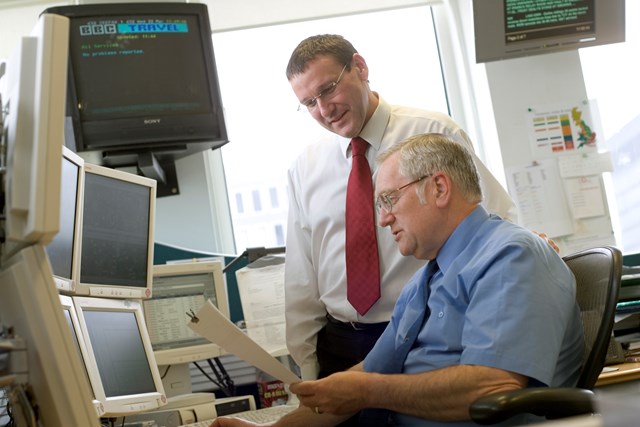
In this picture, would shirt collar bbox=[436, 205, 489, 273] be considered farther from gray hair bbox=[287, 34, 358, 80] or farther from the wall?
the wall

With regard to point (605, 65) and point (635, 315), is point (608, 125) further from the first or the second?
point (635, 315)

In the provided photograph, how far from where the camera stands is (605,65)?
4277 millimetres

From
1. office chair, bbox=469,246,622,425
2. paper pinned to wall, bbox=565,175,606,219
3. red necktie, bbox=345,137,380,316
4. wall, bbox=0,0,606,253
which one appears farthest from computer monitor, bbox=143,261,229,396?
paper pinned to wall, bbox=565,175,606,219

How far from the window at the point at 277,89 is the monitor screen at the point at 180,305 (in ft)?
3.43

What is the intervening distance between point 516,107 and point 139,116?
180 centimetres

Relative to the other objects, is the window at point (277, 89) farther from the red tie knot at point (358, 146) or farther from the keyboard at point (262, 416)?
the keyboard at point (262, 416)

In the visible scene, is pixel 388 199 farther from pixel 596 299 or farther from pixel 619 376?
pixel 619 376

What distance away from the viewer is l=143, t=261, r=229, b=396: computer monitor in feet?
9.81

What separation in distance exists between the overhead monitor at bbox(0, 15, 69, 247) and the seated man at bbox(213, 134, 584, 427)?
0.90 m

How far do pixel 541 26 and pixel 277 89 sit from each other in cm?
131

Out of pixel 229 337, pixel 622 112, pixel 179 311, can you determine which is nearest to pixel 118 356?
pixel 229 337

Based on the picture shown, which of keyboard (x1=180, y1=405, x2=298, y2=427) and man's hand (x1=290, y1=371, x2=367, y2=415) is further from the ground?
man's hand (x1=290, y1=371, x2=367, y2=415)

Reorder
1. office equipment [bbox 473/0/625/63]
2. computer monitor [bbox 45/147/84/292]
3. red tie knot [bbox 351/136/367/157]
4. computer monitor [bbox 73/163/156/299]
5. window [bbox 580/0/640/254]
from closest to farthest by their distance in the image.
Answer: computer monitor [bbox 45/147/84/292], computer monitor [bbox 73/163/156/299], red tie knot [bbox 351/136/367/157], office equipment [bbox 473/0/625/63], window [bbox 580/0/640/254]

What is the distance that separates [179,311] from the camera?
3033 mm
